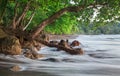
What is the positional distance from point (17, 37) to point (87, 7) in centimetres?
514

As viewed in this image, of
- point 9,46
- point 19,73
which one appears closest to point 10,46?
point 9,46

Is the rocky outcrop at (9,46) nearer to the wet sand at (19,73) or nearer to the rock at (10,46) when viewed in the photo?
A: the rock at (10,46)

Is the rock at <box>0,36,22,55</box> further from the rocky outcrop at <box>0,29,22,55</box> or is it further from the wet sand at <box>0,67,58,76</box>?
the wet sand at <box>0,67,58,76</box>

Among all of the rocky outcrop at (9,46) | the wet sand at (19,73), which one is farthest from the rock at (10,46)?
the wet sand at (19,73)

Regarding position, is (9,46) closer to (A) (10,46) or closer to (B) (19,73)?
(A) (10,46)

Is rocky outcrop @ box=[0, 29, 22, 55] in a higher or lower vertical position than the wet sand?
higher

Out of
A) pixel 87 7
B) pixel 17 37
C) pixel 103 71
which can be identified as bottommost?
pixel 103 71

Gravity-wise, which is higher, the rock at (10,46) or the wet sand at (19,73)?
the rock at (10,46)

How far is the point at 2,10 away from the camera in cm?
2367

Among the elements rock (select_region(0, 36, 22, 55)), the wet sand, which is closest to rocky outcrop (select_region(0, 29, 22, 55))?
rock (select_region(0, 36, 22, 55))

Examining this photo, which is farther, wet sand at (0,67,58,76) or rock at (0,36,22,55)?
rock at (0,36,22,55)

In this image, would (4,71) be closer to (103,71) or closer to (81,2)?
(103,71)

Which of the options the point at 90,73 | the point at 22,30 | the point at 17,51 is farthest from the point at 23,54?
the point at 90,73

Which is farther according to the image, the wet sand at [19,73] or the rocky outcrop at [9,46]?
the rocky outcrop at [9,46]
